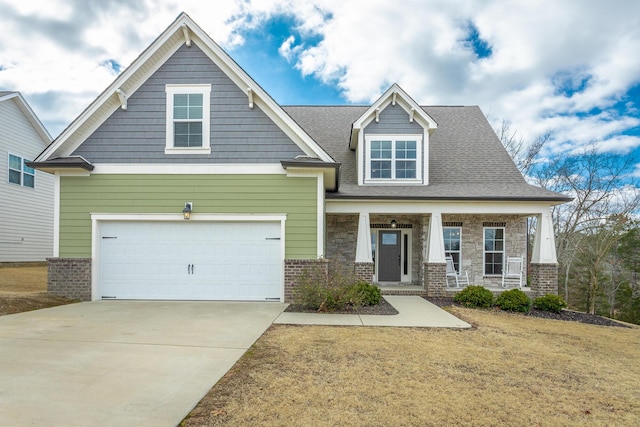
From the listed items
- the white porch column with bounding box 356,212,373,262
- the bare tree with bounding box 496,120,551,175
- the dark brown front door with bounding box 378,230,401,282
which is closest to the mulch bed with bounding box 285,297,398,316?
the white porch column with bounding box 356,212,373,262

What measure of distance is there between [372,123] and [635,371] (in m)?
9.66

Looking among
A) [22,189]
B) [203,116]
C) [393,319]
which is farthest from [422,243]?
[22,189]

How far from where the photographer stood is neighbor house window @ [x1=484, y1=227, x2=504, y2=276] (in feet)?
44.5

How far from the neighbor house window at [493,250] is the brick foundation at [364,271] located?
4.97 metres

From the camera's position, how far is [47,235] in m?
19.2

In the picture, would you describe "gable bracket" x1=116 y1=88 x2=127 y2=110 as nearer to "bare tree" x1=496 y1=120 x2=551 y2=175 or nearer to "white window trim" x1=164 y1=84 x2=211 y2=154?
"white window trim" x1=164 y1=84 x2=211 y2=154

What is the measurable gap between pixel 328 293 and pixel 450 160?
26.8 ft

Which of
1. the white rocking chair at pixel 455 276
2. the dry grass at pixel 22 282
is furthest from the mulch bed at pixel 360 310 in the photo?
the dry grass at pixel 22 282

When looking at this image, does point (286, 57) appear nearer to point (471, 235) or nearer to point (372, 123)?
point (372, 123)

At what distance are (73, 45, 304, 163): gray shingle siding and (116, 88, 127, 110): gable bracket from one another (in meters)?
0.12

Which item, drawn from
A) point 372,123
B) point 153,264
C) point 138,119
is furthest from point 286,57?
point 153,264

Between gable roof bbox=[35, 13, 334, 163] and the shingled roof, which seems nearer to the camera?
gable roof bbox=[35, 13, 334, 163]

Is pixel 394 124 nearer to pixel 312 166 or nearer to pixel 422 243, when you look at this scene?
pixel 422 243

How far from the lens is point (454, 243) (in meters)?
13.5
